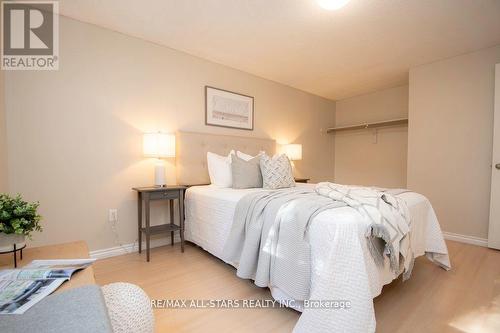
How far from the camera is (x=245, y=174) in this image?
2533 millimetres

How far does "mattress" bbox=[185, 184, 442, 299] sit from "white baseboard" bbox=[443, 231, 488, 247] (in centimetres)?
131

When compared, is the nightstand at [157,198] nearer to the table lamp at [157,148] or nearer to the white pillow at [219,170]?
the table lamp at [157,148]

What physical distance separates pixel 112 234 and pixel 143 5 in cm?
219

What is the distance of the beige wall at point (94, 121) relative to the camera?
1998 millimetres

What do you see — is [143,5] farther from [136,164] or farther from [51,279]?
[51,279]

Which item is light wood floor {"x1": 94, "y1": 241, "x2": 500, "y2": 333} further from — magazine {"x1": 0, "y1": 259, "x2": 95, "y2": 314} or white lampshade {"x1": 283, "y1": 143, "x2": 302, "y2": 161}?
white lampshade {"x1": 283, "y1": 143, "x2": 302, "y2": 161}

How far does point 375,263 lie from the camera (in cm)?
134

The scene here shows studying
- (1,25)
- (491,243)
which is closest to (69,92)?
(1,25)

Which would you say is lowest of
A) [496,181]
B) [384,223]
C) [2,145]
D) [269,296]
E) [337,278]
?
[269,296]

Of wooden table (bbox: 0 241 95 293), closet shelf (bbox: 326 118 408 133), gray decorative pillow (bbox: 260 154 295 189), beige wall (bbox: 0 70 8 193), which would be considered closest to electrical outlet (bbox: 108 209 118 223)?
beige wall (bbox: 0 70 8 193)

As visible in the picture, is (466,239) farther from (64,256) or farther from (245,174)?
(64,256)

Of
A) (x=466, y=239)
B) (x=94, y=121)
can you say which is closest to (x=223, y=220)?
(x=94, y=121)

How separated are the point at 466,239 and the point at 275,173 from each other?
2.58 meters

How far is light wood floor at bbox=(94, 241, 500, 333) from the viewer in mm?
1376
